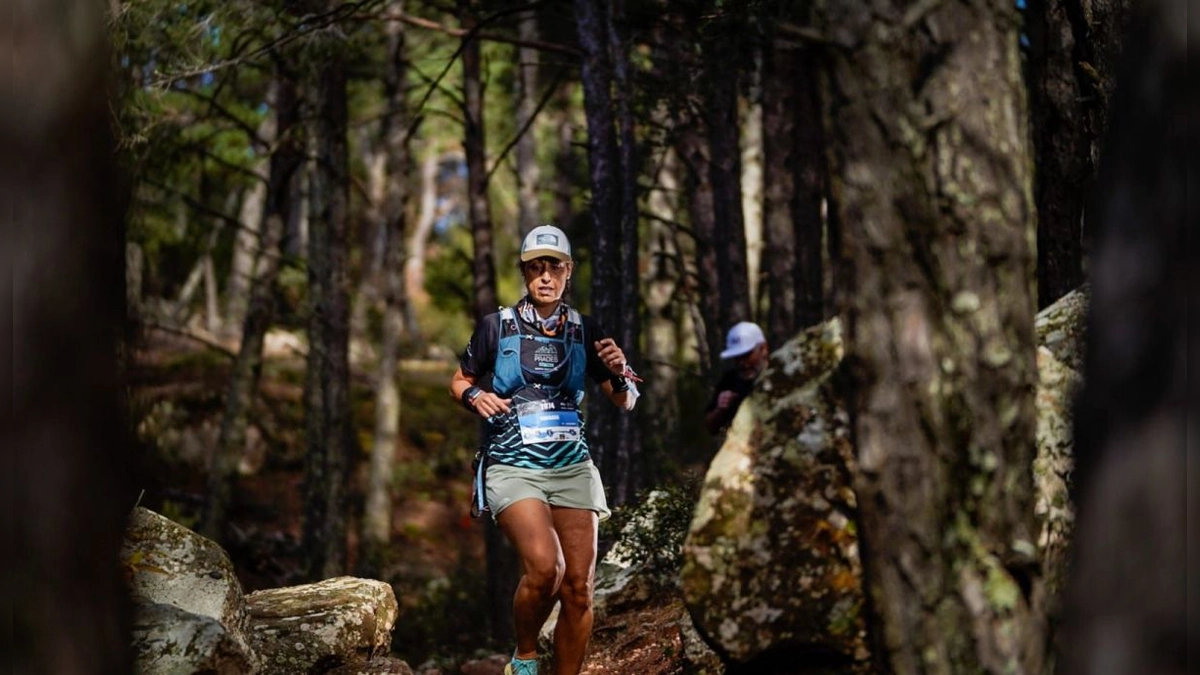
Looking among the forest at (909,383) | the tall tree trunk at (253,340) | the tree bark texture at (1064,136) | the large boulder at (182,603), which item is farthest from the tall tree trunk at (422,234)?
the forest at (909,383)

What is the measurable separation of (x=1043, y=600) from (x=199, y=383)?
2225 centimetres

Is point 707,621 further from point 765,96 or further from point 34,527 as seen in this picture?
point 765,96

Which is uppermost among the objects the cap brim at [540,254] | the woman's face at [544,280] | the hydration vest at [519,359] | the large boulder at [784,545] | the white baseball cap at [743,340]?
the cap brim at [540,254]

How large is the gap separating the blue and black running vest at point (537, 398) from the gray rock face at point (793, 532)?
161 cm

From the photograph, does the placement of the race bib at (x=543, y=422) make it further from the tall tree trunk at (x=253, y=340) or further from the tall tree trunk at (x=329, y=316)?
the tall tree trunk at (x=253, y=340)

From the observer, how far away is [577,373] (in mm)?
7012

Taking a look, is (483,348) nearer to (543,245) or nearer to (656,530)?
(543,245)

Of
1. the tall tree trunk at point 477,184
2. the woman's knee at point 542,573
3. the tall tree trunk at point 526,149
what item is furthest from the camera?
the tall tree trunk at point 526,149

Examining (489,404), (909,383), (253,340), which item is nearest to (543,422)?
(489,404)

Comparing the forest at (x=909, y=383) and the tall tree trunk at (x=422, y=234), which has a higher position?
the tall tree trunk at (x=422, y=234)

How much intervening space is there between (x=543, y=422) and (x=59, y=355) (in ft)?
10.7

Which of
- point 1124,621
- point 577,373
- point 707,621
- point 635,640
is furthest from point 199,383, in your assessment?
point 1124,621

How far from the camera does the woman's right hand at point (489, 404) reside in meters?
6.76

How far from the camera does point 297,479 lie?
2586 centimetres
